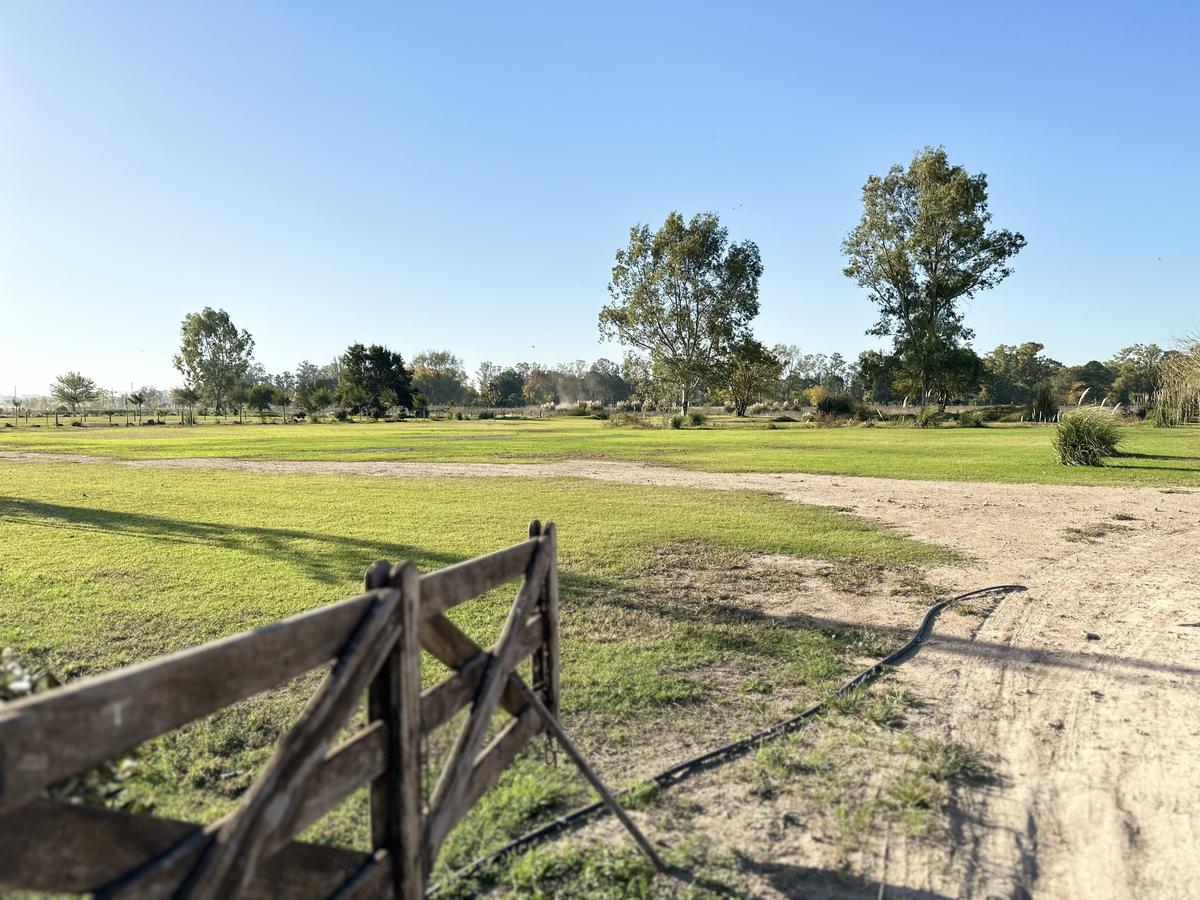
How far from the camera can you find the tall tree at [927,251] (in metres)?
56.4

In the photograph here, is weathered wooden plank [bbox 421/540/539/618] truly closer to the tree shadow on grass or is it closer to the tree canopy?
the tree shadow on grass

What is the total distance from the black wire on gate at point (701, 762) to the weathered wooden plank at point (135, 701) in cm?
206

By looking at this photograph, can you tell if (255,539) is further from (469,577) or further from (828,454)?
(828,454)

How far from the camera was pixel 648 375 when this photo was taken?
240ft

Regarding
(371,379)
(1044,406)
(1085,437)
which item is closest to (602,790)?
(1085,437)

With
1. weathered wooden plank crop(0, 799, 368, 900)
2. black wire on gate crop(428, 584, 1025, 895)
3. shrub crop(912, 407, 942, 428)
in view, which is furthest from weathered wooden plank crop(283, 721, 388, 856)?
shrub crop(912, 407, 942, 428)

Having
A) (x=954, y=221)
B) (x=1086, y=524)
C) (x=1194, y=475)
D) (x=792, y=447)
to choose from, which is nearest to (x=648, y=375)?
(x=954, y=221)

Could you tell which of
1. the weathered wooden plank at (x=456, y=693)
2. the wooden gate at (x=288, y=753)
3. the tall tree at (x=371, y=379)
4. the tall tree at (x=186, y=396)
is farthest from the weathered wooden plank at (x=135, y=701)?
the tall tree at (x=186, y=396)

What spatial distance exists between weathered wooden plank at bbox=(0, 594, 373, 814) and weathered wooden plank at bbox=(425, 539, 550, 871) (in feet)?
3.48

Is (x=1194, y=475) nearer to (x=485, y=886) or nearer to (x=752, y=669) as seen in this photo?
(x=752, y=669)

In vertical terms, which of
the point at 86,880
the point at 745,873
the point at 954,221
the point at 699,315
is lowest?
the point at 745,873

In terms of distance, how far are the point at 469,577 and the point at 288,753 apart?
1240 mm

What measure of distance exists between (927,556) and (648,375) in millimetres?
63012

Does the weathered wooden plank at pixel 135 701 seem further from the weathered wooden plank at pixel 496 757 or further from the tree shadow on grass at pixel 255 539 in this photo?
the tree shadow on grass at pixel 255 539
